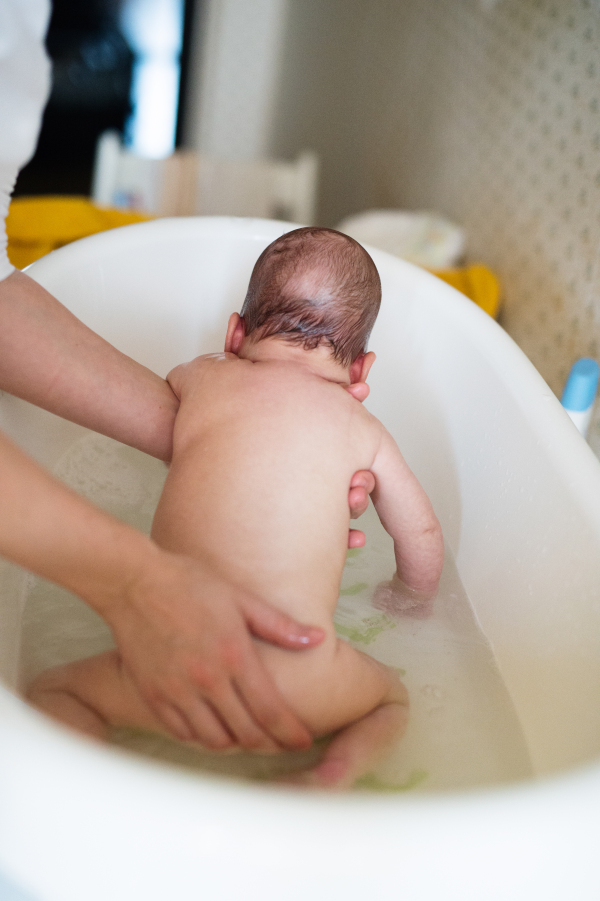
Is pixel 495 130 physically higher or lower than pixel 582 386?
higher

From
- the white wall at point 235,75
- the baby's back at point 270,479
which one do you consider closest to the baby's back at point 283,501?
the baby's back at point 270,479

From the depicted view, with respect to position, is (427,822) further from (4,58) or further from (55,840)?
(4,58)

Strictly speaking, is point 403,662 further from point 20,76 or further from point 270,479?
point 20,76

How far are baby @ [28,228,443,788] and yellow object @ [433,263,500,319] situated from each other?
768mm

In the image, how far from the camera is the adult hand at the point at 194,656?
0.61 meters

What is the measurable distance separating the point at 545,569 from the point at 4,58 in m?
0.84

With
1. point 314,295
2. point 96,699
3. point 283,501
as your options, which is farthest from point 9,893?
point 314,295

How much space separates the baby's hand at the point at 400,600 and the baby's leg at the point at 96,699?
44cm

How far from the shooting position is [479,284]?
1.77 metres

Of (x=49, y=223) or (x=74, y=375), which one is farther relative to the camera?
(x=49, y=223)

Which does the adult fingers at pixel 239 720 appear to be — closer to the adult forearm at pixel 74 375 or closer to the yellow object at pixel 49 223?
the adult forearm at pixel 74 375

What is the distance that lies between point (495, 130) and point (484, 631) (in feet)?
4.09

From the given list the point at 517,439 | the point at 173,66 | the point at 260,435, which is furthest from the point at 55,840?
the point at 173,66

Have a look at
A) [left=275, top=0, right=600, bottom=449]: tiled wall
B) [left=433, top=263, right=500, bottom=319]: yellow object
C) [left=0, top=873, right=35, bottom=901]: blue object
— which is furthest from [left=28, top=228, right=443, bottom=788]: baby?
[left=433, top=263, right=500, bottom=319]: yellow object
